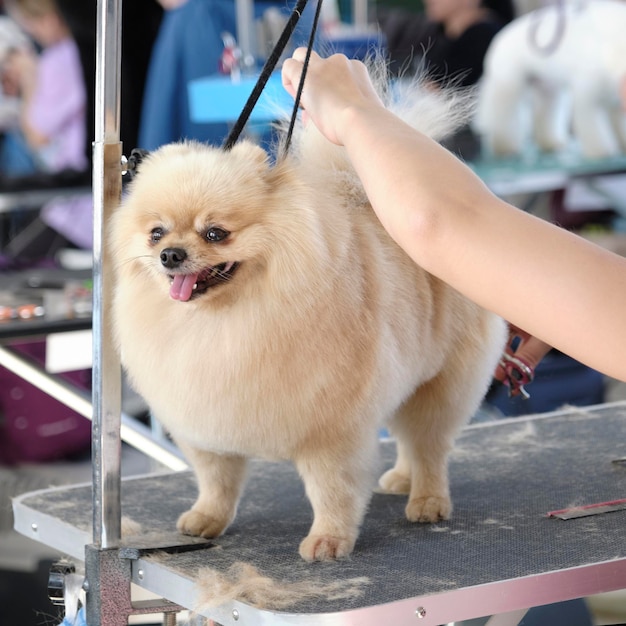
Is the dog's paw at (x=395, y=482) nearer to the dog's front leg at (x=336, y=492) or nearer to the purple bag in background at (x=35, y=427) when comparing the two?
the dog's front leg at (x=336, y=492)

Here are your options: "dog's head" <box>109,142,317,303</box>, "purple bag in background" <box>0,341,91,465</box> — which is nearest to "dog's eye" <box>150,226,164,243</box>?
"dog's head" <box>109,142,317,303</box>

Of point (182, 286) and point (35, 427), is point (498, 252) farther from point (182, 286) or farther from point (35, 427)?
point (35, 427)

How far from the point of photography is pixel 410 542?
1.25 metres

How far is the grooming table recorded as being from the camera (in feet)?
3.43

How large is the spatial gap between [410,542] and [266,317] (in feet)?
1.07

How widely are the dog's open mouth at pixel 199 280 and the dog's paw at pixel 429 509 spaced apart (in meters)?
0.41

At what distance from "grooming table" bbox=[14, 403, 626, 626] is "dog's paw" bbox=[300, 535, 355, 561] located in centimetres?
1

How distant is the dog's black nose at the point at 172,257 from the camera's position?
113cm

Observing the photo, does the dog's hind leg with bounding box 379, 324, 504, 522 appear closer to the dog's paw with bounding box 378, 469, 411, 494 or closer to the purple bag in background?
the dog's paw with bounding box 378, 469, 411, 494

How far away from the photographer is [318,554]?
1.18m

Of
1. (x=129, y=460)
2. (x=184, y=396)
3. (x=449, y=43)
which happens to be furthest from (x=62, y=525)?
(x=449, y=43)

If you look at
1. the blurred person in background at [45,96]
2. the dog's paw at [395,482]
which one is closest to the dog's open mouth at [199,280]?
the dog's paw at [395,482]

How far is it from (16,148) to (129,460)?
1.50 metres

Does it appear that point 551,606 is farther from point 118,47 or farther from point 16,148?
point 16,148
